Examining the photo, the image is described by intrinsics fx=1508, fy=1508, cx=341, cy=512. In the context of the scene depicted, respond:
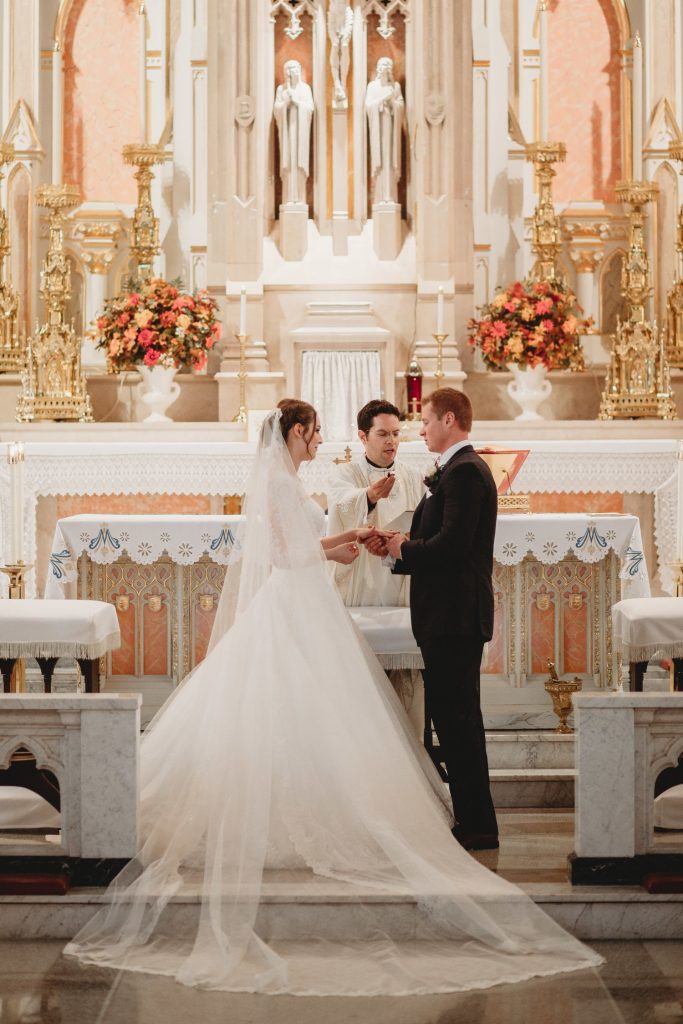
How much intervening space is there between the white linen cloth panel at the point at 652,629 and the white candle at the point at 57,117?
6307 mm

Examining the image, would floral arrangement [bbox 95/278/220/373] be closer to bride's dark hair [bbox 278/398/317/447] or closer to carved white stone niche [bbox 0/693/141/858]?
bride's dark hair [bbox 278/398/317/447]

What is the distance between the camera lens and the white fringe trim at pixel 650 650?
6.10 m

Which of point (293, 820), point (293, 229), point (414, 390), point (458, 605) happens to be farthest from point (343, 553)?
point (293, 229)

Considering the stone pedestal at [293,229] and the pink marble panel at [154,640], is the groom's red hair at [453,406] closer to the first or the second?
the pink marble panel at [154,640]

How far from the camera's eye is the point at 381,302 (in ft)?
34.6

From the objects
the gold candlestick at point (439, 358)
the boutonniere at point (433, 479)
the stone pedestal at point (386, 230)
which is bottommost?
the boutonniere at point (433, 479)

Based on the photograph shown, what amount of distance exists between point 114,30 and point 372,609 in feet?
20.5

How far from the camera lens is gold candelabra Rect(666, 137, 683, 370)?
10484mm

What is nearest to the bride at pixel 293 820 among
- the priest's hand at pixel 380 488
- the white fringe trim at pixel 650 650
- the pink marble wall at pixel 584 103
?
the priest's hand at pixel 380 488

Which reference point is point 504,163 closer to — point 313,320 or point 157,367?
point 313,320

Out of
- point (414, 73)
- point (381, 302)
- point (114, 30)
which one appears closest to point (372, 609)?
point (381, 302)

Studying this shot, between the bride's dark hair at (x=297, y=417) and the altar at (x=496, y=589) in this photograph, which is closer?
the bride's dark hair at (x=297, y=417)

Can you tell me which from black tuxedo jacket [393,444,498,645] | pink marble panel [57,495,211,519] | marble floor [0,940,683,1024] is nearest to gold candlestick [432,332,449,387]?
pink marble panel [57,495,211,519]

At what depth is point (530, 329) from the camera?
9969 mm
